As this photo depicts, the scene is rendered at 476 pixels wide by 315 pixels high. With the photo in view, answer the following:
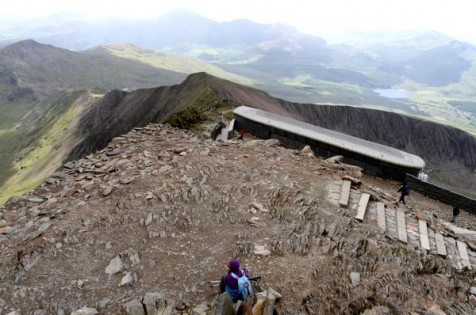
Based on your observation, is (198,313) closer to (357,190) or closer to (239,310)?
(239,310)

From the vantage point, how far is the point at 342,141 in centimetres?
2386

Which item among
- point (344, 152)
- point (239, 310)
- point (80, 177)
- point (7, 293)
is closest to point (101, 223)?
point (7, 293)

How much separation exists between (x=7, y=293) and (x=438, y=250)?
1394cm

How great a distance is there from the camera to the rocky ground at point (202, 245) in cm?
943

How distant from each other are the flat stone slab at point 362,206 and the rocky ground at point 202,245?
0.22 metres

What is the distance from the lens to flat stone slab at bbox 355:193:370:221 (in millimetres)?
13969

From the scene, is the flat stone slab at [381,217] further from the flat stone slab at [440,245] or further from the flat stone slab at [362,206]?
the flat stone slab at [440,245]

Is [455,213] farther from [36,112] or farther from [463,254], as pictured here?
[36,112]

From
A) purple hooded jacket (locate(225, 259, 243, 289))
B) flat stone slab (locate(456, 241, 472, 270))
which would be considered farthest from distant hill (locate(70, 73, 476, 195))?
purple hooded jacket (locate(225, 259, 243, 289))

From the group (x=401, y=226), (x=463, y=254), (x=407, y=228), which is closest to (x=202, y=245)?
(x=401, y=226)

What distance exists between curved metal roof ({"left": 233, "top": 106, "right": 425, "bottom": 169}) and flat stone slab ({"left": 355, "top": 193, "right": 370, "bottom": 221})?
7.12 m

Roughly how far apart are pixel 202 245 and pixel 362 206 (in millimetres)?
6834

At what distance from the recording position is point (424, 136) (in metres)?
85.4

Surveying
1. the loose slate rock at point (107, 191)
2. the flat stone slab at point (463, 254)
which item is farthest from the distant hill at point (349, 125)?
the flat stone slab at point (463, 254)
